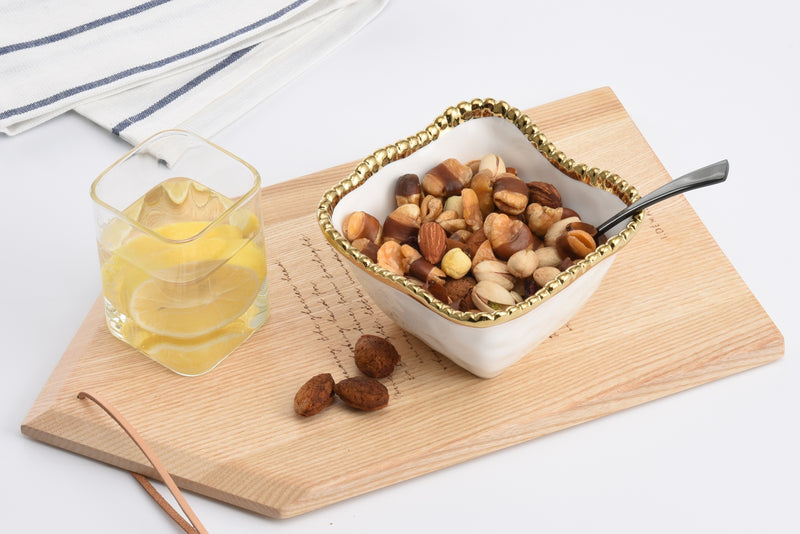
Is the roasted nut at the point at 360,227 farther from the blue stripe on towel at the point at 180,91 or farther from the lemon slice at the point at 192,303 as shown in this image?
the blue stripe on towel at the point at 180,91

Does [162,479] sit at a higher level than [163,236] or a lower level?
lower

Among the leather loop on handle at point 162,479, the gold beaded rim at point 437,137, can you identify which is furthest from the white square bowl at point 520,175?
the leather loop on handle at point 162,479

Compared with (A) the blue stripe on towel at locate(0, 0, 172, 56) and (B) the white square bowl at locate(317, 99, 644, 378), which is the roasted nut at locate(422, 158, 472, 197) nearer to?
(B) the white square bowl at locate(317, 99, 644, 378)

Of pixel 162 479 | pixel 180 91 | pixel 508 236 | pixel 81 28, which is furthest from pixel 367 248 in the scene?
pixel 81 28

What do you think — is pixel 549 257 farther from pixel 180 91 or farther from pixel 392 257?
pixel 180 91

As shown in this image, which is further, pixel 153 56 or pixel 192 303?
pixel 153 56

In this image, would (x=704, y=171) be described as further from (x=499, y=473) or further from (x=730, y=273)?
(x=499, y=473)

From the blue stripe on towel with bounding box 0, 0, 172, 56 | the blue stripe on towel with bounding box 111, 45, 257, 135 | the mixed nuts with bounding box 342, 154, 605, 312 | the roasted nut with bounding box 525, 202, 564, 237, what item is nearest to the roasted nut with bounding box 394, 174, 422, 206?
the mixed nuts with bounding box 342, 154, 605, 312
